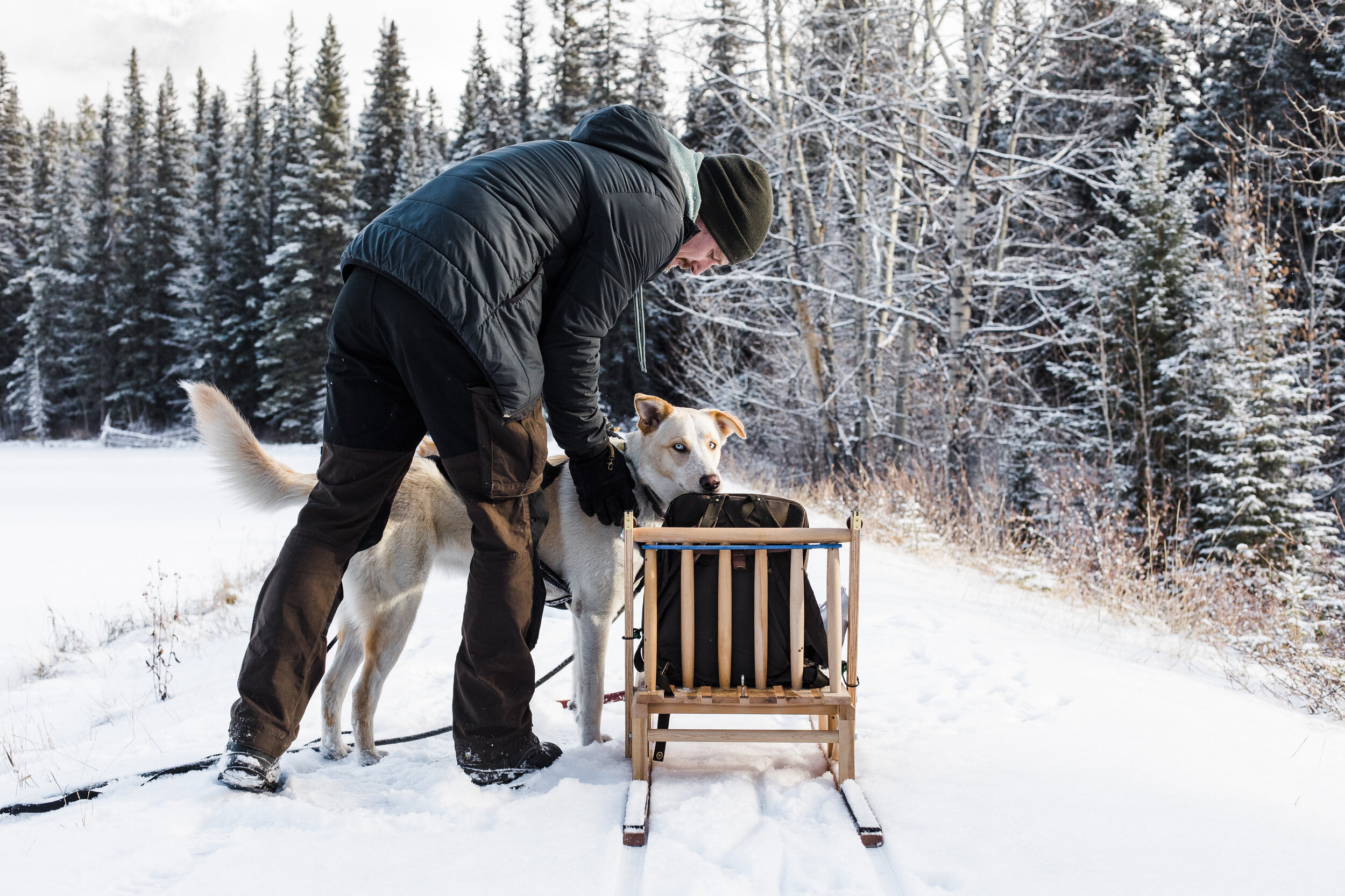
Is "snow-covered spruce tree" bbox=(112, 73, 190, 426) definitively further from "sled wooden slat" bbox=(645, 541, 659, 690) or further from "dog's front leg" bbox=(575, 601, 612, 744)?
"sled wooden slat" bbox=(645, 541, 659, 690)

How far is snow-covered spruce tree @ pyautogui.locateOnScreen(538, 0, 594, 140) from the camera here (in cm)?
2598

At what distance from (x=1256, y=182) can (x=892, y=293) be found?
9.59 metres

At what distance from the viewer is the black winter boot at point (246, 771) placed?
2.10 m

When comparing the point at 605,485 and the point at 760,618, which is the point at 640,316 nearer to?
the point at 605,485

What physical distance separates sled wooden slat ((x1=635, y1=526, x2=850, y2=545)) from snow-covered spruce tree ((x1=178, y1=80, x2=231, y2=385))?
108ft

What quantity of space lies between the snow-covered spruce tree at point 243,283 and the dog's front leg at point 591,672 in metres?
32.8

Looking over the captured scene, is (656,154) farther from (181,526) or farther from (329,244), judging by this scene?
(329,244)

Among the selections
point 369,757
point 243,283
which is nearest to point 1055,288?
point 369,757

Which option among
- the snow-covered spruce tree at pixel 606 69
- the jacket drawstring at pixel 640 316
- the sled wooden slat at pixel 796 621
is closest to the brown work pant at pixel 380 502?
the jacket drawstring at pixel 640 316

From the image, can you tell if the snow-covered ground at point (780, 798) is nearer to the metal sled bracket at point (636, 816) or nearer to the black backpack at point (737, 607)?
the metal sled bracket at point (636, 816)

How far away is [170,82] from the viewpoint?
3675cm

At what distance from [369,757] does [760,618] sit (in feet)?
4.56

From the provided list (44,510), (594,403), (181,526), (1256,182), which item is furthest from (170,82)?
(594,403)

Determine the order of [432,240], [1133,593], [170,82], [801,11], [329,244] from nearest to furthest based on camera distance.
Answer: [432,240] → [1133,593] → [801,11] → [329,244] → [170,82]
